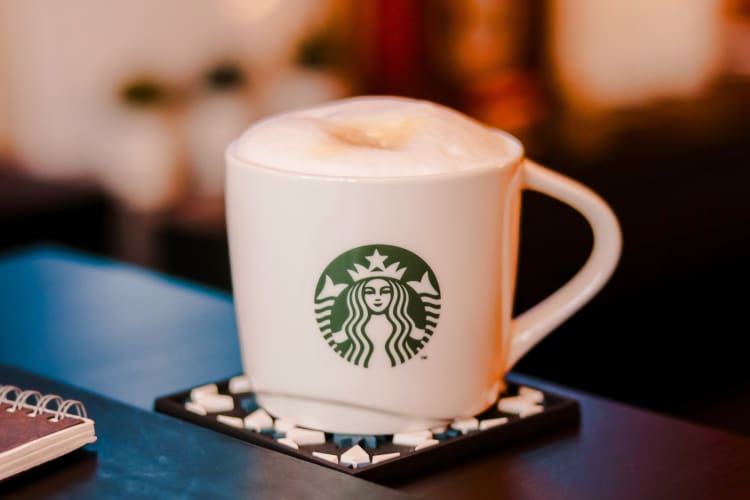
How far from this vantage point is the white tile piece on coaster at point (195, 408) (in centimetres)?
58

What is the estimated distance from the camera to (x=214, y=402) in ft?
1.95

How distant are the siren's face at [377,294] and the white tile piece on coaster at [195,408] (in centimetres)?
13

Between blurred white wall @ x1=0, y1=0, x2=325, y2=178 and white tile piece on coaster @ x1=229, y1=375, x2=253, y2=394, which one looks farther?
blurred white wall @ x1=0, y1=0, x2=325, y2=178

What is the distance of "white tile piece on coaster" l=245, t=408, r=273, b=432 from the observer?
0.57 meters

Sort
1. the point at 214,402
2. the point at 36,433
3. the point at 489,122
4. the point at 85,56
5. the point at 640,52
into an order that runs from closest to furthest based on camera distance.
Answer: the point at 36,433, the point at 214,402, the point at 85,56, the point at 489,122, the point at 640,52

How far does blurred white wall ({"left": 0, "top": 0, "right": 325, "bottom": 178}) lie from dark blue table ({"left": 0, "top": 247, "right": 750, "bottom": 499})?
1901 mm

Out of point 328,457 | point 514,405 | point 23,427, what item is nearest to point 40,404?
point 23,427

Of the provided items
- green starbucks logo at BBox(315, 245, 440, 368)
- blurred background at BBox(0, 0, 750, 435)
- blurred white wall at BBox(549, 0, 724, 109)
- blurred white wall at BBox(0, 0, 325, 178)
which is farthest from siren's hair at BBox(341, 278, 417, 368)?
blurred white wall at BBox(549, 0, 724, 109)

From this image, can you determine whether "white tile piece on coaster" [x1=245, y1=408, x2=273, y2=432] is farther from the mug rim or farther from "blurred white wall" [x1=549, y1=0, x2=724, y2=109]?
"blurred white wall" [x1=549, y1=0, x2=724, y2=109]

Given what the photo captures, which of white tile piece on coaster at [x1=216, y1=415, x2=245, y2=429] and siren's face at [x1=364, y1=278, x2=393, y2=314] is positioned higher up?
siren's face at [x1=364, y1=278, x2=393, y2=314]

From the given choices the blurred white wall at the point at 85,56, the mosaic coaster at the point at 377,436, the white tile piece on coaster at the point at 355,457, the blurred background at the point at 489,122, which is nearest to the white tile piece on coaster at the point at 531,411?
the mosaic coaster at the point at 377,436

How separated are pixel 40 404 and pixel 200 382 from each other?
0.14 metres

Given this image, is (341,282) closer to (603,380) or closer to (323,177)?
(323,177)

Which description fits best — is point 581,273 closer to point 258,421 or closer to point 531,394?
point 531,394
